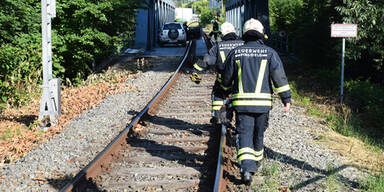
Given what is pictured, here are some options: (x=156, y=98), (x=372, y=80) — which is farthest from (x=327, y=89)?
(x=156, y=98)

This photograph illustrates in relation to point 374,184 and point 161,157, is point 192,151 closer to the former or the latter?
point 161,157

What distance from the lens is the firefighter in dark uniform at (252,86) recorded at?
502 centimetres

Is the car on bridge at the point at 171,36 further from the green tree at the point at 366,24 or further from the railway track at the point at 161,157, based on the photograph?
the railway track at the point at 161,157

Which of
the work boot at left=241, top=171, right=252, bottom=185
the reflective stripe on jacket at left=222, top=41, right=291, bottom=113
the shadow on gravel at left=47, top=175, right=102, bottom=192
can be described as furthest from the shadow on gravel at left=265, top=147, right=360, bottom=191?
the shadow on gravel at left=47, top=175, right=102, bottom=192

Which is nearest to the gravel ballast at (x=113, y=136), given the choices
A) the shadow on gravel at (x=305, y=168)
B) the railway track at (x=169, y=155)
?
the shadow on gravel at (x=305, y=168)

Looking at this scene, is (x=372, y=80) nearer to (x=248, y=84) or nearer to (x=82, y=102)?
(x=82, y=102)

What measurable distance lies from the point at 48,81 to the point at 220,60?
394cm

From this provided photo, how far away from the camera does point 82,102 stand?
35.9 feet

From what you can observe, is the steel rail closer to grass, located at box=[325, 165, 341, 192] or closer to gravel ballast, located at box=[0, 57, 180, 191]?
gravel ballast, located at box=[0, 57, 180, 191]

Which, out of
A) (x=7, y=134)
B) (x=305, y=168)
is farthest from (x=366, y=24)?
(x=7, y=134)

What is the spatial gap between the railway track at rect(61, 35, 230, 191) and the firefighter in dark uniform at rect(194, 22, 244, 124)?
39cm

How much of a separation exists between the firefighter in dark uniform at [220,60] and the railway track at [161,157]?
39 cm

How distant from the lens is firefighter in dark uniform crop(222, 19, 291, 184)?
502cm

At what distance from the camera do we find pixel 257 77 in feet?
16.5
